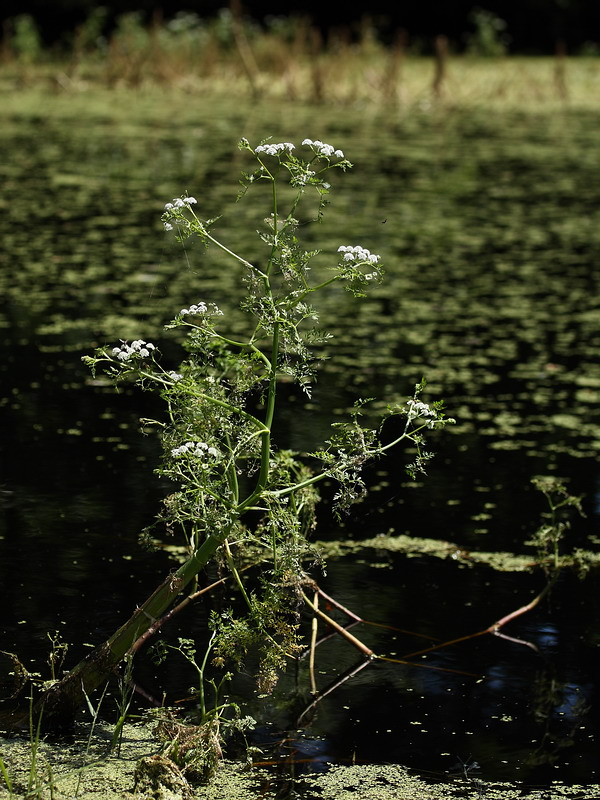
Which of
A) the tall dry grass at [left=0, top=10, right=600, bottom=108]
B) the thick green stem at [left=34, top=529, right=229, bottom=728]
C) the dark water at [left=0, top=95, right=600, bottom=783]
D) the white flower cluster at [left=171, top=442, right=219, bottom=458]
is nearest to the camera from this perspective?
the white flower cluster at [left=171, top=442, right=219, bottom=458]

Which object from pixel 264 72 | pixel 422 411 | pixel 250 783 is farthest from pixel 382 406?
pixel 264 72

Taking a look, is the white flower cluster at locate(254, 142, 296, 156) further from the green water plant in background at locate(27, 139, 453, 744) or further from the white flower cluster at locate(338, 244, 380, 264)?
the white flower cluster at locate(338, 244, 380, 264)

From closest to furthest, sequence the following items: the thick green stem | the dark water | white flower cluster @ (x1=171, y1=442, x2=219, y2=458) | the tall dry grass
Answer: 1. white flower cluster @ (x1=171, y1=442, x2=219, y2=458)
2. the thick green stem
3. the dark water
4. the tall dry grass

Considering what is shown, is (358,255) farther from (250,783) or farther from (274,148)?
(250,783)

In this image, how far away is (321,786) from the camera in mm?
1730

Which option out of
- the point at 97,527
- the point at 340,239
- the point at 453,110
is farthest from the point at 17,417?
the point at 453,110

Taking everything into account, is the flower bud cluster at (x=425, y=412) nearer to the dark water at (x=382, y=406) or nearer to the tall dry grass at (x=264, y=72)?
the dark water at (x=382, y=406)

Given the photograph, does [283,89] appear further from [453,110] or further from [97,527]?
[97,527]

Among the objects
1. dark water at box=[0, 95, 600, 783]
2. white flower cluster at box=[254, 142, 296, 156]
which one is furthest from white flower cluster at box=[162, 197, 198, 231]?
dark water at box=[0, 95, 600, 783]

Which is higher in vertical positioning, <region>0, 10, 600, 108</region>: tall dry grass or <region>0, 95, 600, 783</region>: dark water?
<region>0, 10, 600, 108</region>: tall dry grass

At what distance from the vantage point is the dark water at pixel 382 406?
1994 millimetres

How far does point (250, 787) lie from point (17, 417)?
1789 mm

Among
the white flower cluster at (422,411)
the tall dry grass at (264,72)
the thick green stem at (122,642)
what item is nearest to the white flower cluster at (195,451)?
the thick green stem at (122,642)

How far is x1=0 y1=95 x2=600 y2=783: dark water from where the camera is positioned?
1994mm
